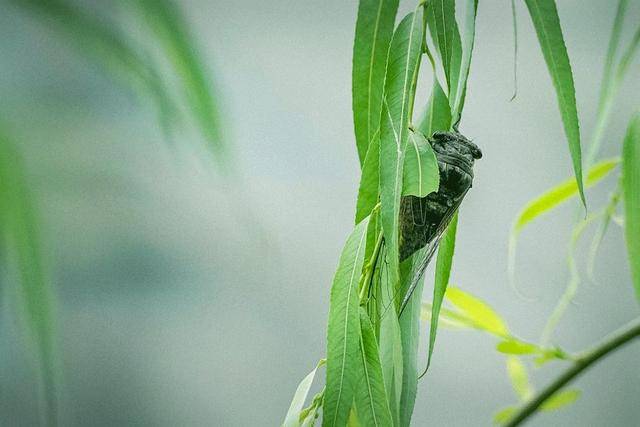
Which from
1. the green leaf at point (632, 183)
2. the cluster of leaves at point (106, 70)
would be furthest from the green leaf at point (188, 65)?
the green leaf at point (632, 183)

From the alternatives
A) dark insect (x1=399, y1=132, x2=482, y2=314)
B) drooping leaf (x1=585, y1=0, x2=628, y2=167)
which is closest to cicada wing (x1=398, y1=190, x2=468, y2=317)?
dark insect (x1=399, y1=132, x2=482, y2=314)

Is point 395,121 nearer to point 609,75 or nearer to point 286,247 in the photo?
point 609,75

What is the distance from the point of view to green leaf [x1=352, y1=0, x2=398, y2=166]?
1.30 ft

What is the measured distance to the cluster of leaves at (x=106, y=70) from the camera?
0.11 metres

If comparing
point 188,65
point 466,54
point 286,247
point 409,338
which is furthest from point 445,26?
point 286,247

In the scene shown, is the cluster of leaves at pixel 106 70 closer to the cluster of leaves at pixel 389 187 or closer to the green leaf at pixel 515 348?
the cluster of leaves at pixel 389 187

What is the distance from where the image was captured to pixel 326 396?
34cm

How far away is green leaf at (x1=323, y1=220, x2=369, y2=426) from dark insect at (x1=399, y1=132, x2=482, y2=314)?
0.02 m

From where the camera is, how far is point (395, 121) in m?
0.35

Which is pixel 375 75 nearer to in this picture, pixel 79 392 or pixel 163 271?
pixel 163 271

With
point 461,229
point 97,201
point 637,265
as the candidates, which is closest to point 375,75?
point 637,265

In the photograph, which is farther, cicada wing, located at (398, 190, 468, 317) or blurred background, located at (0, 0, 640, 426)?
blurred background, located at (0, 0, 640, 426)

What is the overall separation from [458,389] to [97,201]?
80 centimetres

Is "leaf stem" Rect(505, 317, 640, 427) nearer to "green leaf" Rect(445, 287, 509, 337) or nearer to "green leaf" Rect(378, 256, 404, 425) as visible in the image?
"green leaf" Rect(445, 287, 509, 337)
